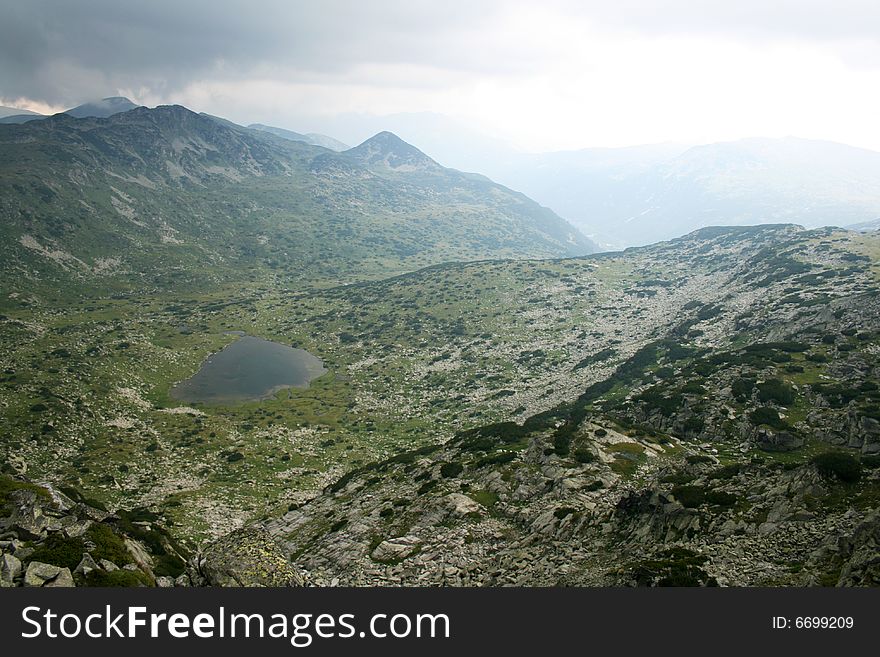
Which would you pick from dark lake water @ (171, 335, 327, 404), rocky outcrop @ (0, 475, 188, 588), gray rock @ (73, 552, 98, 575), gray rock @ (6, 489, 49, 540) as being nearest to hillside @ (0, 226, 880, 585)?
dark lake water @ (171, 335, 327, 404)

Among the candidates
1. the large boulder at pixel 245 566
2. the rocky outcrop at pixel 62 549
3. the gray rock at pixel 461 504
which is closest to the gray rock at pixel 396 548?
the gray rock at pixel 461 504

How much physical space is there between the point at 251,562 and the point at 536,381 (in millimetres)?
78292

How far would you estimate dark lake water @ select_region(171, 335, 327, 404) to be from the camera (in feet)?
355

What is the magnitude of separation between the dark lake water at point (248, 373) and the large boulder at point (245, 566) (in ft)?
275

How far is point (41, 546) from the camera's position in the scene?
801 inches

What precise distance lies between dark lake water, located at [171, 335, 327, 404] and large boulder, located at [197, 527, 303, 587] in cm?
8384

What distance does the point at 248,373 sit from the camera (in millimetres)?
123500

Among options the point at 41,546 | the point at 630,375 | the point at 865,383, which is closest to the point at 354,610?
the point at 41,546

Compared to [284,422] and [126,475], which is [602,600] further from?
[284,422]

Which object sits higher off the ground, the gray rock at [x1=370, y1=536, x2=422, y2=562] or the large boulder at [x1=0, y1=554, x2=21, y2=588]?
the large boulder at [x1=0, y1=554, x2=21, y2=588]

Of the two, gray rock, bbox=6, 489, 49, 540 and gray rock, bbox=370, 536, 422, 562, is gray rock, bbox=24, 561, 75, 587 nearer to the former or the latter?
gray rock, bbox=6, 489, 49, 540

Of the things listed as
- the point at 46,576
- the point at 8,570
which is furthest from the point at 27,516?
the point at 46,576

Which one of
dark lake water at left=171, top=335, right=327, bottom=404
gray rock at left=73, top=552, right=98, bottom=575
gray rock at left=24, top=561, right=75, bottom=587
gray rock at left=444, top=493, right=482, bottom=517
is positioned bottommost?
dark lake water at left=171, top=335, right=327, bottom=404

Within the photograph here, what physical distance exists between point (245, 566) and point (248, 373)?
106 m
